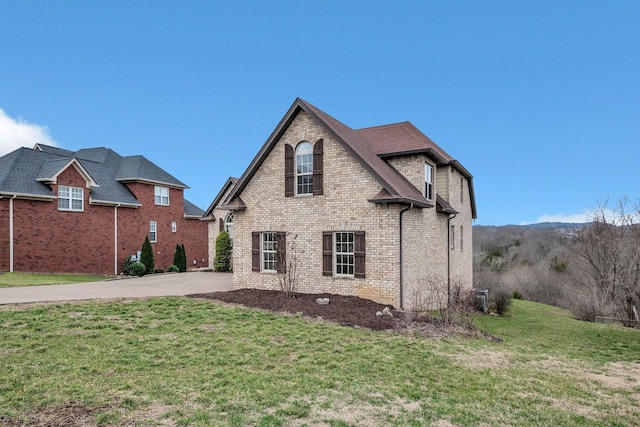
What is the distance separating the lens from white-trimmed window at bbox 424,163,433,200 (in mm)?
15761

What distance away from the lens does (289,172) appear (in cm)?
1503

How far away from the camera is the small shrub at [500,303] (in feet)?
64.2

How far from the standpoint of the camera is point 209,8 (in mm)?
16922

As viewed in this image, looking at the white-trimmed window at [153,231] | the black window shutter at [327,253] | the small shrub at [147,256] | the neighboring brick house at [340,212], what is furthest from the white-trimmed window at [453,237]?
the white-trimmed window at [153,231]

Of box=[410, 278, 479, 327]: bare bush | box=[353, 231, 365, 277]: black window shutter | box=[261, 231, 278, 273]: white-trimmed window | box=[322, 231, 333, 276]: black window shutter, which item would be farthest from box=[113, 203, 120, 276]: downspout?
box=[410, 278, 479, 327]: bare bush

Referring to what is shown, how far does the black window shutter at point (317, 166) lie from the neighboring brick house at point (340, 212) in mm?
37

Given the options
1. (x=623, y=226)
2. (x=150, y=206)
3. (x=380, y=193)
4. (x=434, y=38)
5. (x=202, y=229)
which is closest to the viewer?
(x=380, y=193)

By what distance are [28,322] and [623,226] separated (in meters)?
30.0

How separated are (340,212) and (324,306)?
3.53 meters

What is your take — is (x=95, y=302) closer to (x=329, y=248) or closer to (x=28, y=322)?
(x=28, y=322)

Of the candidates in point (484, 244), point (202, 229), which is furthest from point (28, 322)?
point (484, 244)

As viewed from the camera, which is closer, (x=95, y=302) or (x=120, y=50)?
(x=95, y=302)

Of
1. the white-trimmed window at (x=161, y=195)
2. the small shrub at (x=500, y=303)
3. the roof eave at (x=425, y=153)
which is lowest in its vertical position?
the small shrub at (x=500, y=303)

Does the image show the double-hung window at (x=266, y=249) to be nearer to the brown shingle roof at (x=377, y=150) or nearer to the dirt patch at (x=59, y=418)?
the brown shingle roof at (x=377, y=150)
